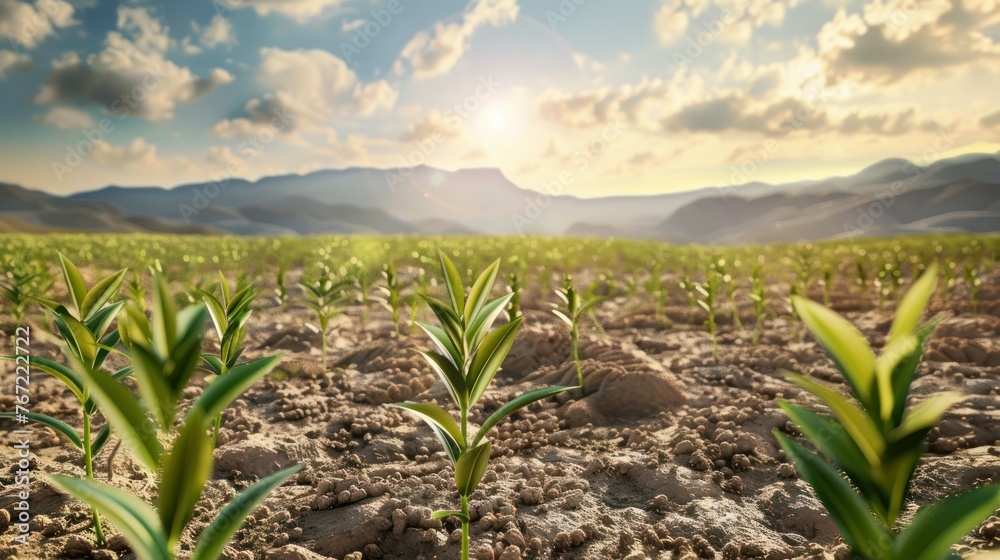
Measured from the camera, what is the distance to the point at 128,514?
4.19 feet

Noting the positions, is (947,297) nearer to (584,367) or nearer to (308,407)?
(584,367)

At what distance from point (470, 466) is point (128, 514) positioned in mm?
1012

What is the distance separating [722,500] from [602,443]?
1145 mm

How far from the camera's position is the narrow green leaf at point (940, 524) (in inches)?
44.6

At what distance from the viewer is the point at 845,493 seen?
1308mm

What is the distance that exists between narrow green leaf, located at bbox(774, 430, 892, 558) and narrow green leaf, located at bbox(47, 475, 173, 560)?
1.51m

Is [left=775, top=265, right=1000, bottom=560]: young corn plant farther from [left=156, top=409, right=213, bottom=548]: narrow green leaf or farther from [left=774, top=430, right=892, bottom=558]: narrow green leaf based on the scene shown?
[left=156, top=409, right=213, bottom=548]: narrow green leaf

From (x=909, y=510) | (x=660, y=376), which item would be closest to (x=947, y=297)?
(x=660, y=376)

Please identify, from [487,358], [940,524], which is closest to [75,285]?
[487,358]

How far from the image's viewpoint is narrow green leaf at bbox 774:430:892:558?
1.29m

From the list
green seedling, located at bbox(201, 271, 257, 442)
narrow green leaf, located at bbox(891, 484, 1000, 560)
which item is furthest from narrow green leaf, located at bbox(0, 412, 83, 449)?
narrow green leaf, located at bbox(891, 484, 1000, 560)

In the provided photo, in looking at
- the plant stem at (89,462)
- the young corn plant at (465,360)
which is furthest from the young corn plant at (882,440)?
the plant stem at (89,462)

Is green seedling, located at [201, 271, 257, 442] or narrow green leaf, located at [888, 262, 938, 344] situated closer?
narrow green leaf, located at [888, 262, 938, 344]

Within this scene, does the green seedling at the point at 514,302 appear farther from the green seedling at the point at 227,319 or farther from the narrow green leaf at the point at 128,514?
the narrow green leaf at the point at 128,514
